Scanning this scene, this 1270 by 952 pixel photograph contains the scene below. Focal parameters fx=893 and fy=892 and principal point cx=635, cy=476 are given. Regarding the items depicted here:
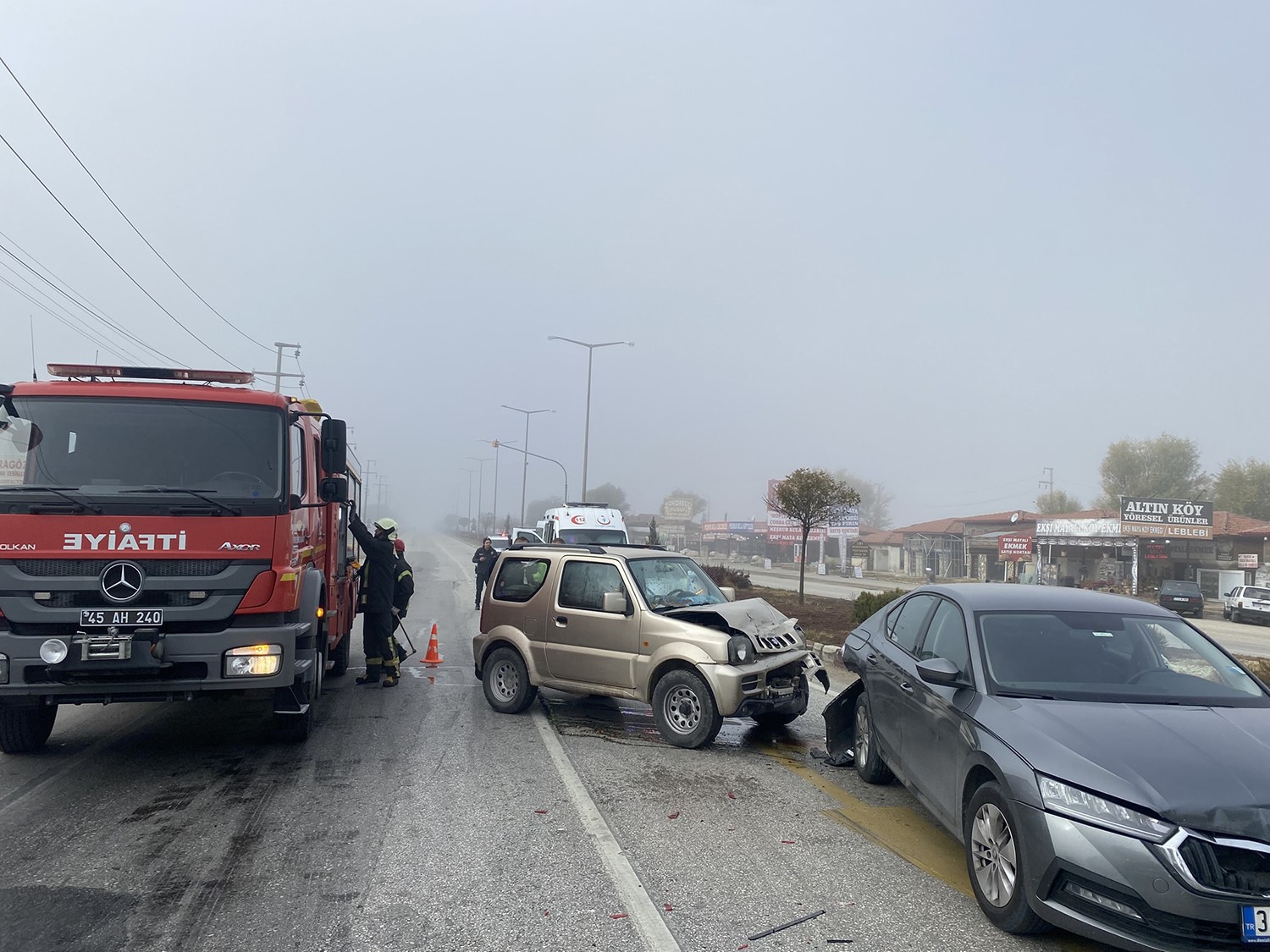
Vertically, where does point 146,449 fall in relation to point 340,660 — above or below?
above

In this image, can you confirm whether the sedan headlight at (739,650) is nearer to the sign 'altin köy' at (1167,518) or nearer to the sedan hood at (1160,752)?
the sedan hood at (1160,752)

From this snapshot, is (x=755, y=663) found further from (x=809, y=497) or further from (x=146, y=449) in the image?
(x=809, y=497)

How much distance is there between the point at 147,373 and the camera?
7.43 meters

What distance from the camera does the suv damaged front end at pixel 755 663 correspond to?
7.30m

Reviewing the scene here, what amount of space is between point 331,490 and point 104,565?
6.53ft

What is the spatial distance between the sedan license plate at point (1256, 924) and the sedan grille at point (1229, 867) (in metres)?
0.06

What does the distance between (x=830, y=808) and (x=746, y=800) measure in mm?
568

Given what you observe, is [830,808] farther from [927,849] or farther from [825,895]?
[825,895]

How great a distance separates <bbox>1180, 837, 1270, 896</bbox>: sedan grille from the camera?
338cm

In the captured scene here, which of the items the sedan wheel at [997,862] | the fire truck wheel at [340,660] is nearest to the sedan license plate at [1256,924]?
the sedan wheel at [997,862]

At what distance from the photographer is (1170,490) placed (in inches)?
2773

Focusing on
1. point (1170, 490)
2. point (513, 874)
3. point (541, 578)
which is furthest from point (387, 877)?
point (1170, 490)

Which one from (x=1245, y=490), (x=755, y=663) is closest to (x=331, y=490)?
(x=755, y=663)

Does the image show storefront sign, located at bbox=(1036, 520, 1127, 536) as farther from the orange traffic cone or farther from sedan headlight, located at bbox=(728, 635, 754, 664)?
sedan headlight, located at bbox=(728, 635, 754, 664)
